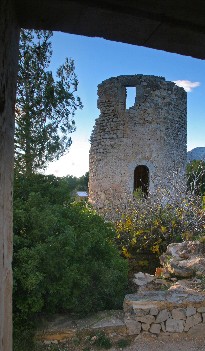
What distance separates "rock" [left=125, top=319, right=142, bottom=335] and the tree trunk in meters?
3.19

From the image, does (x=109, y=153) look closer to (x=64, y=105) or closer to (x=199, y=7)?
(x=64, y=105)

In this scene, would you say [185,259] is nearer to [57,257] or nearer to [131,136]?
[57,257]

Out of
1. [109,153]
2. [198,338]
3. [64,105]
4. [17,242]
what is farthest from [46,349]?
[109,153]

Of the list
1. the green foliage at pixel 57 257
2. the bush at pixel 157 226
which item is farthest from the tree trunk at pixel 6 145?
the bush at pixel 157 226

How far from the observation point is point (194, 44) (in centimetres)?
127

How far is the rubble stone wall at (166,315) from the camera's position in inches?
164

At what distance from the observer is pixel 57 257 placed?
154 inches

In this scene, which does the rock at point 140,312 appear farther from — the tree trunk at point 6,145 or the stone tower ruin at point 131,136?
the stone tower ruin at point 131,136

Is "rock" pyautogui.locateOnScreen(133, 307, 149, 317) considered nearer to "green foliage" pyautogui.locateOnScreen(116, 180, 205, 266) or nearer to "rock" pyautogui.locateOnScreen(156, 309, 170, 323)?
A: "rock" pyautogui.locateOnScreen(156, 309, 170, 323)

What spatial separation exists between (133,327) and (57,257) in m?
1.30

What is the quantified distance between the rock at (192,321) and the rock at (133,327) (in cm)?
59

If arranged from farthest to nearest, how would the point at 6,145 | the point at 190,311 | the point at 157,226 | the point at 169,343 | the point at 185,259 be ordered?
the point at 157,226, the point at 185,259, the point at 190,311, the point at 169,343, the point at 6,145

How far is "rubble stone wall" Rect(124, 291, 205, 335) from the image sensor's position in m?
4.16

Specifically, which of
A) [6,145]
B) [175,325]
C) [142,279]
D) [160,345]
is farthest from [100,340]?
[6,145]
